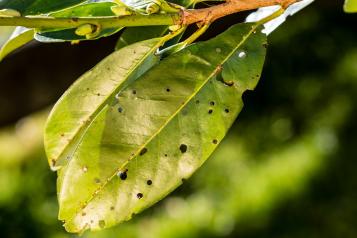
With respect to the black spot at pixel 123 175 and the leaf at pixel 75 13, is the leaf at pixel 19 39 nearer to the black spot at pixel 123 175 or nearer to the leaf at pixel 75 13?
the leaf at pixel 75 13

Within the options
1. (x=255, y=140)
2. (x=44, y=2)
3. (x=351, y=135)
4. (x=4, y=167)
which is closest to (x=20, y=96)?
(x=4, y=167)

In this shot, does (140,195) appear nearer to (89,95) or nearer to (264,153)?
(89,95)

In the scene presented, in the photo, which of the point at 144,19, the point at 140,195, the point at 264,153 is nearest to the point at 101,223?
the point at 140,195

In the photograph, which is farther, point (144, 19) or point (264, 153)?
point (264, 153)

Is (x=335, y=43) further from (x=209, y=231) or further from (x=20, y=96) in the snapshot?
(x=20, y=96)

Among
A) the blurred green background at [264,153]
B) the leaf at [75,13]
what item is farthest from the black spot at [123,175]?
the blurred green background at [264,153]

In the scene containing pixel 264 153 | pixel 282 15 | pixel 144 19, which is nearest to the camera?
Result: pixel 144 19
